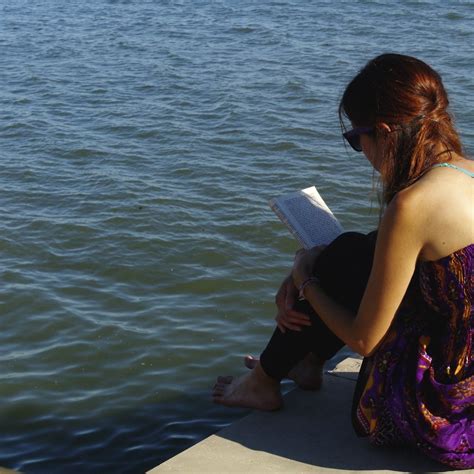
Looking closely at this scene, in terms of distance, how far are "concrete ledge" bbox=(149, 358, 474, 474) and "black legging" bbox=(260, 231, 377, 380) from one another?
0.80ft

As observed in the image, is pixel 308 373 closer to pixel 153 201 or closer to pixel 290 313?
pixel 290 313

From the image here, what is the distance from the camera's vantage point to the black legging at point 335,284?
3.19 meters

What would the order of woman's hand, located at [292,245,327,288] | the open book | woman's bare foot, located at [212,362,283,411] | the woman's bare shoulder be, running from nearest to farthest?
1. the woman's bare shoulder
2. woman's hand, located at [292,245,327,288]
3. the open book
4. woman's bare foot, located at [212,362,283,411]

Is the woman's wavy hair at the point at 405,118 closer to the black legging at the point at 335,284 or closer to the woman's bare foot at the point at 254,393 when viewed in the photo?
the black legging at the point at 335,284

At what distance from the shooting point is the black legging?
126 inches

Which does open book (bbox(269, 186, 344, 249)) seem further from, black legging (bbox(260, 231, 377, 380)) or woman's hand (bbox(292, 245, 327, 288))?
black legging (bbox(260, 231, 377, 380))

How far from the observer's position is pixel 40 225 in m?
6.59

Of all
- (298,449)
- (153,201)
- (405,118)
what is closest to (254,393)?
(298,449)

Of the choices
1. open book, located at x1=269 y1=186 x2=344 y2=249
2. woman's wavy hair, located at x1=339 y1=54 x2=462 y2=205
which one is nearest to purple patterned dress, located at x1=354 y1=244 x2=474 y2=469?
woman's wavy hair, located at x1=339 y1=54 x2=462 y2=205

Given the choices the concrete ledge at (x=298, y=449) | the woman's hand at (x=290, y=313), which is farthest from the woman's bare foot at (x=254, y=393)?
the woman's hand at (x=290, y=313)

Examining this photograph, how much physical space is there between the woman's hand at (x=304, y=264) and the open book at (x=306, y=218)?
0.08 meters

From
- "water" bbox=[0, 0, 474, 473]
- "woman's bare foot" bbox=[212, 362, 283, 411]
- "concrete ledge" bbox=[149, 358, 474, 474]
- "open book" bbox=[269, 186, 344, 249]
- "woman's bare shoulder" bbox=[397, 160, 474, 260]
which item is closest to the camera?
"woman's bare shoulder" bbox=[397, 160, 474, 260]

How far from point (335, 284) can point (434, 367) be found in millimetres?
451

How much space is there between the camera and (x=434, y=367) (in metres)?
2.95
